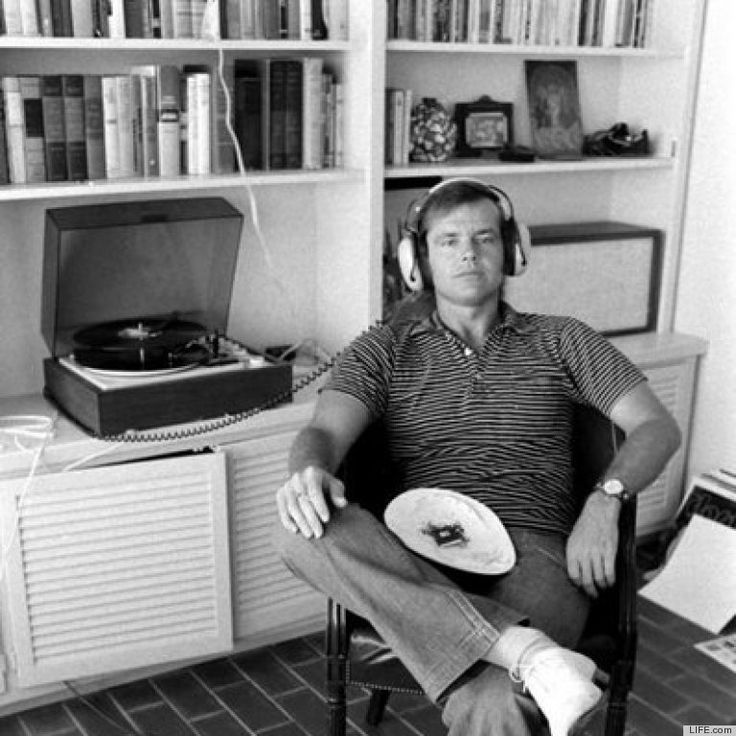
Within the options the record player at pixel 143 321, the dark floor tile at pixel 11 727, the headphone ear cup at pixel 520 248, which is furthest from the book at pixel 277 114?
the dark floor tile at pixel 11 727

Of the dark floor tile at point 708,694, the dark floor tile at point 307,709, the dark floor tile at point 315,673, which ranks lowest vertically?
the dark floor tile at point 315,673

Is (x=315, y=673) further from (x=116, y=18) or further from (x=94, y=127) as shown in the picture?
(x=116, y=18)

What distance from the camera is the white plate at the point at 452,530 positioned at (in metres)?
1.80

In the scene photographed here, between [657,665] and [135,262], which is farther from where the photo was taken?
[657,665]

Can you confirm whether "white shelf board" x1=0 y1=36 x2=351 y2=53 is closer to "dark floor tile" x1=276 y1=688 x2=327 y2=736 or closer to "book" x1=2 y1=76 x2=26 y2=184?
"book" x1=2 y1=76 x2=26 y2=184

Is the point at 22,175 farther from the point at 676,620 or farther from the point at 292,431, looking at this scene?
the point at 676,620

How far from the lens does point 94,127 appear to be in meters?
2.32

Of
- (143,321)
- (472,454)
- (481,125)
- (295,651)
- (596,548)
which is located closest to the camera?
(596,548)

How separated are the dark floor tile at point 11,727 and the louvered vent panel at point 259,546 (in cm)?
51

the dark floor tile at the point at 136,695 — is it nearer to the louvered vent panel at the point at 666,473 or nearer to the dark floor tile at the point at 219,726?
the dark floor tile at the point at 219,726

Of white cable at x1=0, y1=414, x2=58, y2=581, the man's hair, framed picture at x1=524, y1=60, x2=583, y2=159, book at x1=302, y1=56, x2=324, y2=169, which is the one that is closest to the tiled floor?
white cable at x1=0, y1=414, x2=58, y2=581

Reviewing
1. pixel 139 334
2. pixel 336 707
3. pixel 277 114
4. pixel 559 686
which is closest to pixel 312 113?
pixel 277 114

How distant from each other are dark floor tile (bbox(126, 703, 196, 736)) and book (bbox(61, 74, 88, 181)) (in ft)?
3.92

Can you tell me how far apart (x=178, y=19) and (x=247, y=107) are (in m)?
0.26
